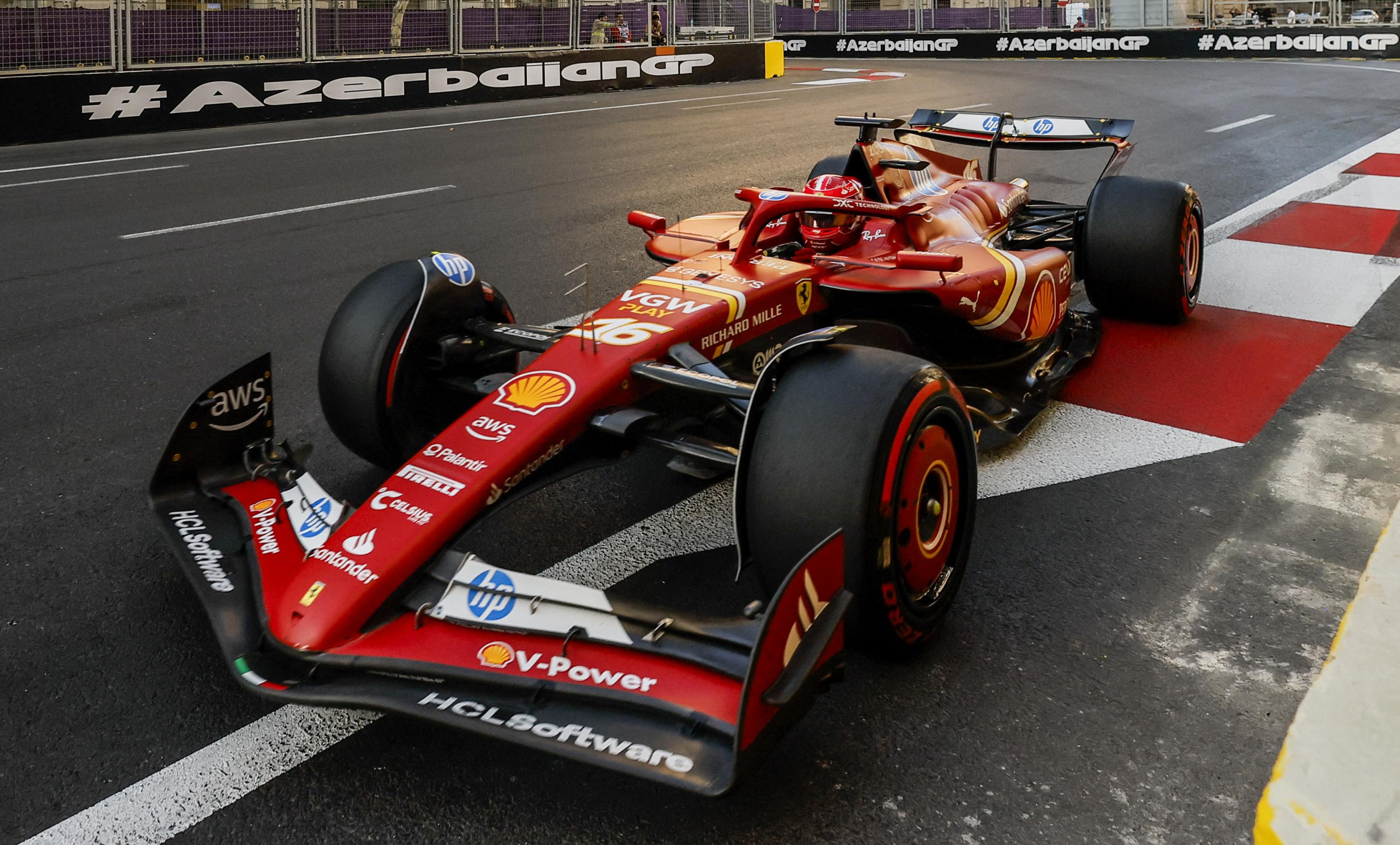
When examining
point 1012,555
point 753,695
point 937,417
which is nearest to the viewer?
point 753,695

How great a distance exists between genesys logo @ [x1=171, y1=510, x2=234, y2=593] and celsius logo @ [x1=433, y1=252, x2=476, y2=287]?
1051 mm

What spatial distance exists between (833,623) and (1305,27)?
27845 millimetres

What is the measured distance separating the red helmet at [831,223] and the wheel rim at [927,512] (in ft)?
4.61

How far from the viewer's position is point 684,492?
3613 millimetres

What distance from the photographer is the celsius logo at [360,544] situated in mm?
2459

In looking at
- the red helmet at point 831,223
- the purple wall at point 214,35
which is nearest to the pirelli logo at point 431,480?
the red helmet at point 831,223

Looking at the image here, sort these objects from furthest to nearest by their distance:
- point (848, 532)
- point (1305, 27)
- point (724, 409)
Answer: point (1305, 27) < point (724, 409) < point (848, 532)

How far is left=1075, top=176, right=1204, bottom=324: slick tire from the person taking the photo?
491cm

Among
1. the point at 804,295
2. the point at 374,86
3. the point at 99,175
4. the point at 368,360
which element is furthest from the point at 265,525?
the point at 374,86

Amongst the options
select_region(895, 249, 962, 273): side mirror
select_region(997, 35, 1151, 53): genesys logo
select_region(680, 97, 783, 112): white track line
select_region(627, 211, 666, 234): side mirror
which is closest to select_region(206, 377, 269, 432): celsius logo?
select_region(627, 211, 666, 234): side mirror

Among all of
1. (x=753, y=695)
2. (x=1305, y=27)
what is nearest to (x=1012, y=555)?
(x=753, y=695)

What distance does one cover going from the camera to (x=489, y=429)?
282 centimetres

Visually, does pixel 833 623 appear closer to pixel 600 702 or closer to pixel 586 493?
pixel 600 702

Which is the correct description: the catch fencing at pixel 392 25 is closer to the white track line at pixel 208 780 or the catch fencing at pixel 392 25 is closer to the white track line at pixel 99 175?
the white track line at pixel 99 175
